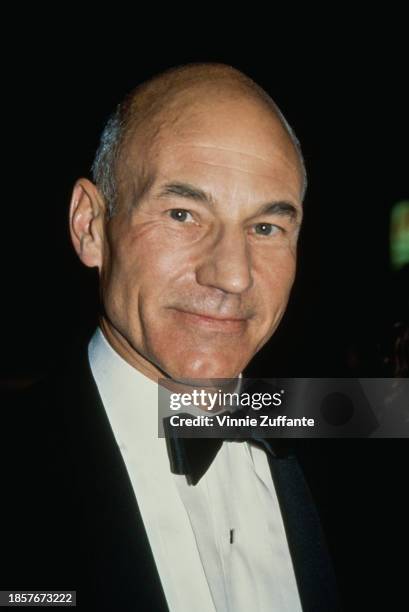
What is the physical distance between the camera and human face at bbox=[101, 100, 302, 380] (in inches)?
53.7

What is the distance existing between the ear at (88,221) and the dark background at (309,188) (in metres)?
2.34

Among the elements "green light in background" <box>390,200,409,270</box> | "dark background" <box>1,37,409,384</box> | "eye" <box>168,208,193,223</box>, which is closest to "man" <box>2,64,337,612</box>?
"eye" <box>168,208,193,223</box>

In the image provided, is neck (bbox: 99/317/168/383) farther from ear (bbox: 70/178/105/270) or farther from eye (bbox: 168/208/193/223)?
eye (bbox: 168/208/193/223)

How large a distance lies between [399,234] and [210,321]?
7.46m

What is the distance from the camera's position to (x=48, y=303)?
755 centimetres

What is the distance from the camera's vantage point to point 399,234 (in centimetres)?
804

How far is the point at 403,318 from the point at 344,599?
7.03ft

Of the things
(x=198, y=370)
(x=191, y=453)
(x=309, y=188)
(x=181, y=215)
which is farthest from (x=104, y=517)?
(x=309, y=188)

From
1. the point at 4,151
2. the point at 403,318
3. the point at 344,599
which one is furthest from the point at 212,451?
the point at 4,151

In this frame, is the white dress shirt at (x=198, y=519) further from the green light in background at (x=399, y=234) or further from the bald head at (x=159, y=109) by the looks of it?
the green light in background at (x=399, y=234)

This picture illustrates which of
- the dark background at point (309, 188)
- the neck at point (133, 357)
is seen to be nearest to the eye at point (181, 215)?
Answer: the neck at point (133, 357)

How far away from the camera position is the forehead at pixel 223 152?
4.49ft

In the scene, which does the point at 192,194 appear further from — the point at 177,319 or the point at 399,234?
the point at 399,234

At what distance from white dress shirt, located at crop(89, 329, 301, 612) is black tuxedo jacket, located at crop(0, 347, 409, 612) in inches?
3.3
